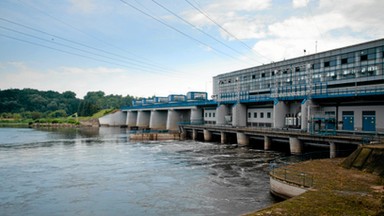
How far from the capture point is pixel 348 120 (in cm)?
4319

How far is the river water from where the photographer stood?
19.6 m

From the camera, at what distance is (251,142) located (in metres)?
57.6

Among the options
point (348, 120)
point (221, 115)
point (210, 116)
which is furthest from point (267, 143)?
point (210, 116)

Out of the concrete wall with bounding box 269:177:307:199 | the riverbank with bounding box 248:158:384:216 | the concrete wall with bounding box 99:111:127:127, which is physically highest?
the concrete wall with bounding box 99:111:127:127

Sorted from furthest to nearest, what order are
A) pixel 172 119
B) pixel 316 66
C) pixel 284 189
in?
pixel 172 119
pixel 316 66
pixel 284 189

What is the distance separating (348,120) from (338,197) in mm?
31575

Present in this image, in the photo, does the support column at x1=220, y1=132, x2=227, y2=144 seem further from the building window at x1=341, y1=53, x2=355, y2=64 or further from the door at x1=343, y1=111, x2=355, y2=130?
the building window at x1=341, y1=53, x2=355, y2=64

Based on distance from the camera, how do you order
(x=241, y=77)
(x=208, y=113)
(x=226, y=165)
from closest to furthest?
1. (x=226, y=165)
2. (x=208, y=113)
3. (x=241, y=77)

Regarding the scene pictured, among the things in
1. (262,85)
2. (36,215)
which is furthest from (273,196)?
(262,85)

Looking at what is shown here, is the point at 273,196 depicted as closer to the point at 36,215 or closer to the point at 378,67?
the point at 36,215

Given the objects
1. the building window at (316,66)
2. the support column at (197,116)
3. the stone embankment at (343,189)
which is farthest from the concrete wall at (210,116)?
the stone embankment at (343,189)

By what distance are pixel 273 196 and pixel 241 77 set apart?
7534 centimetres

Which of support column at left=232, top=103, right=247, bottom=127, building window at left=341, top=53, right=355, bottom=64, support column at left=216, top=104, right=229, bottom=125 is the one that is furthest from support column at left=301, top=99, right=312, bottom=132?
support column at left=216, top=104, right=229, bottom=125

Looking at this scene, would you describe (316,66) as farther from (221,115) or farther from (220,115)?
(220,115)
